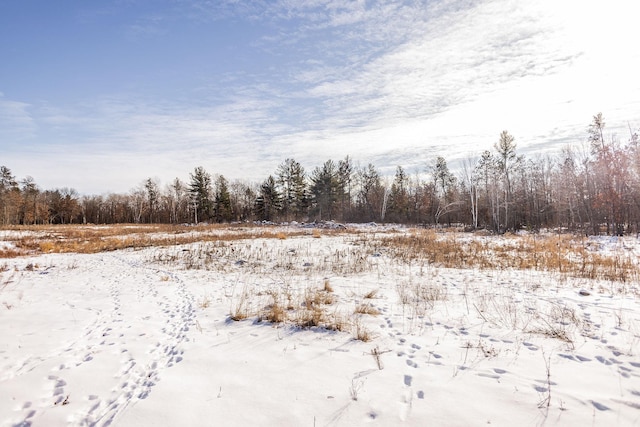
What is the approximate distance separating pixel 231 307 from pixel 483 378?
5.08m

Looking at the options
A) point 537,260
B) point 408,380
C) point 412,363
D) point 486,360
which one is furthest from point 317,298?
point 537,260

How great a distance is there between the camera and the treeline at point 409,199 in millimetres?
26281

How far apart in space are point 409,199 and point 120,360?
176 ft

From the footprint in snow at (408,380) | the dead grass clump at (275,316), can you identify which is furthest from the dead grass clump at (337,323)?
the footprint in snow at (408,380)

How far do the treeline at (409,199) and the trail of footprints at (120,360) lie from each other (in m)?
30.5

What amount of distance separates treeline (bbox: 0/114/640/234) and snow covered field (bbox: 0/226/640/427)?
26.3 metres

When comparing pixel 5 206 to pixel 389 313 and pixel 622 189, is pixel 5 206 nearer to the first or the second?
pixel 389 313

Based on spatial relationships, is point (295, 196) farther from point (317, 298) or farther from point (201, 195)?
point (317, 298)

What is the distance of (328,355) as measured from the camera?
4184 millimetres

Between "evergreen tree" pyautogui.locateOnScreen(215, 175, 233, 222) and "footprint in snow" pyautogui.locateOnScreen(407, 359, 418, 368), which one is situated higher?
"evergreen tree" pyautogui.locateOnScreen(215, 175, 233, 222)

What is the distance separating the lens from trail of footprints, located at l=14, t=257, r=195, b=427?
9.79ft

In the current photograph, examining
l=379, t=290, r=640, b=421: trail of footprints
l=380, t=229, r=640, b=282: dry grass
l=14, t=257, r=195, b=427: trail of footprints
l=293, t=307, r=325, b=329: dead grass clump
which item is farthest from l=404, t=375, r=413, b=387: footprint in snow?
l=380, t=229, r=640, b=282: dry grass

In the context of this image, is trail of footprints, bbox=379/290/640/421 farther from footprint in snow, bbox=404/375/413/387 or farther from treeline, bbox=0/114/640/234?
treeline, bbox=0/114/640/234

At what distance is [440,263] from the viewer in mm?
11352
